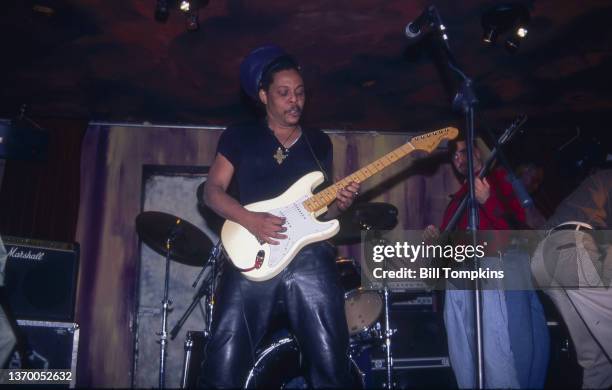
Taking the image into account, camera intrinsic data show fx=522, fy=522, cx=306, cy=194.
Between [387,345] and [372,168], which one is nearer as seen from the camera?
[372,168]

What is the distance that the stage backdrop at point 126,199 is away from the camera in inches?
257

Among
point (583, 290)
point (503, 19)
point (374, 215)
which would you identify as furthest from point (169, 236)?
point (583, 290)

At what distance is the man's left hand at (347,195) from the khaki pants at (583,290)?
1.69 metres

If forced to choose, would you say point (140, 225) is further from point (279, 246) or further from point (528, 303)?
point (528, 303)

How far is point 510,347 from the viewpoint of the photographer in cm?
392

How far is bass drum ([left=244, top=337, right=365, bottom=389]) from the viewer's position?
411 centimetres

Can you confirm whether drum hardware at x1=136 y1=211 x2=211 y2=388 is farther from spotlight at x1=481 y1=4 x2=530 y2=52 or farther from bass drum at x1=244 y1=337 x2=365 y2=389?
spotlight at x1=481 y1=4 x2=530 y2=52

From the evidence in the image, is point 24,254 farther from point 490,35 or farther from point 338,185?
point 490,35

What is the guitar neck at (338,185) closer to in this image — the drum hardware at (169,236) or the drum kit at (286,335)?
the drum kit at (286,335)

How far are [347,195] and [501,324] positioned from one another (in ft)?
5.55

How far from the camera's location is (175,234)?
5176 millimetres

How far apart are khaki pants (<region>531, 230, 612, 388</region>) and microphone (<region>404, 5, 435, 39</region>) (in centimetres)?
193

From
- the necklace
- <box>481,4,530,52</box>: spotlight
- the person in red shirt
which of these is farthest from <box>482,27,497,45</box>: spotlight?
the necklace

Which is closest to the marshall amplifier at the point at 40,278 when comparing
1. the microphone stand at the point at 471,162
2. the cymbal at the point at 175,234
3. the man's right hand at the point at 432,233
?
the cymbal at the point at 175,234
